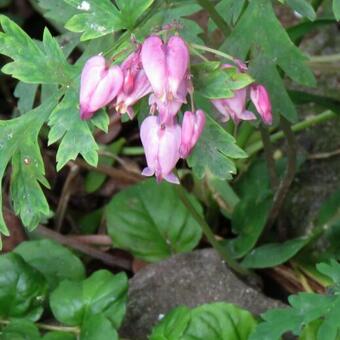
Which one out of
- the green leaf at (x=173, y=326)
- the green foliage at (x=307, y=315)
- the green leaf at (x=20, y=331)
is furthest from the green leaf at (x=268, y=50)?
the green leaf at (x=20, y=331)

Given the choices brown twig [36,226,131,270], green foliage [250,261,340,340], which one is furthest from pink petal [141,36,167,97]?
brown twig [36,226,131,270]

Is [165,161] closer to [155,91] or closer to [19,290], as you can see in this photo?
[155,91]

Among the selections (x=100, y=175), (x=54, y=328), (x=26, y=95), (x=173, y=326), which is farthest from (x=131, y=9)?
(x=100, y=175)

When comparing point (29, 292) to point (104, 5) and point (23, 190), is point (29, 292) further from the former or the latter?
point (104, 5)

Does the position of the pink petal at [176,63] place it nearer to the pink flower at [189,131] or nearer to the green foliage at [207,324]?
the pink flower at [189,131]

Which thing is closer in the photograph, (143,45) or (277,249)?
(143,45)

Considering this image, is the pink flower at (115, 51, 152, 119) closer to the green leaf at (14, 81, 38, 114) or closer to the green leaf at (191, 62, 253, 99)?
the green leaf at (191, 62, 253, 99)

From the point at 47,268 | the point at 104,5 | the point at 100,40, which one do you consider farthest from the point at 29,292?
the point at 104,5
